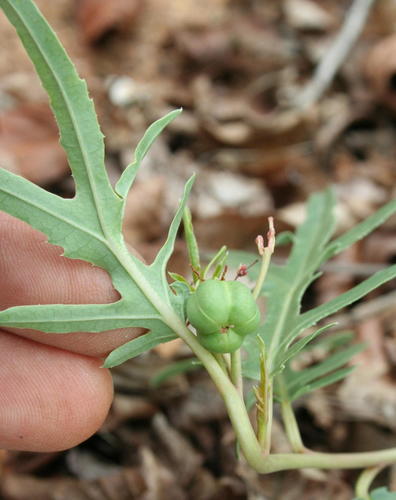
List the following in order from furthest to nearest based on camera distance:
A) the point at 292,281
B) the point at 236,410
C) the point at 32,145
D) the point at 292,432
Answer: the point at 32,145 < the point at 292,281 < the point at 292,432 < the point at 236,410

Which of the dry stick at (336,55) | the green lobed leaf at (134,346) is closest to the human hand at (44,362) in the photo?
the green lobed leaf at (134,346)

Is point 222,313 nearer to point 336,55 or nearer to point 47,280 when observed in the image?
point 47,280

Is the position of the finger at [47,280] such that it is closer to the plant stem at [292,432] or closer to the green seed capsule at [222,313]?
the green seed capsule at [222,313]

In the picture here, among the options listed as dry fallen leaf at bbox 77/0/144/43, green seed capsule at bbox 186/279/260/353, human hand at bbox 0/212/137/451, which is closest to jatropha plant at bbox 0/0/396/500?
green seed capsule at bbox 186/279/260/353

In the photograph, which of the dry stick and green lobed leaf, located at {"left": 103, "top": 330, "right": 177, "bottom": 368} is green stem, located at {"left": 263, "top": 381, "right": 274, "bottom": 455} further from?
the dry stick

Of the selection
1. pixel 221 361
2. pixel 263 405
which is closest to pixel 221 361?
pixel 221 361

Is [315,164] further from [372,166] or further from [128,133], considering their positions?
[128,133]

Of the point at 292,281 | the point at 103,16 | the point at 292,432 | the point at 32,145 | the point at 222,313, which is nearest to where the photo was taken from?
the point at 222,313
